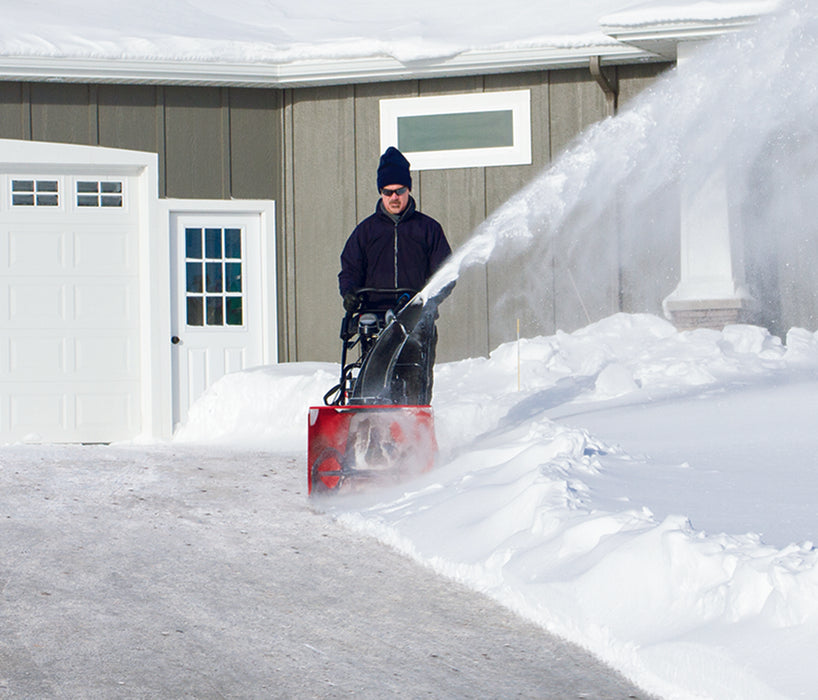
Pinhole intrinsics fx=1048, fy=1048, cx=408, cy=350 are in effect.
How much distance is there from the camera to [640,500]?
465cm

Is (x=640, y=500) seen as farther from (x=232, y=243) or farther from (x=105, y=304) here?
(x=105, y=304)

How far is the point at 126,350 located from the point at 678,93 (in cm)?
613

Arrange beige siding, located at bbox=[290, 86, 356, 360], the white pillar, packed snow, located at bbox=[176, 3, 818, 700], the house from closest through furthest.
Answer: packed snow, located at bbox=[176, 3, 818, 700] < the white pillar < the house < beige siding, located at bbox=[290, 86, 356, 360]

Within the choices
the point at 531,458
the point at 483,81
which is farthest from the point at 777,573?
the point at 483,81

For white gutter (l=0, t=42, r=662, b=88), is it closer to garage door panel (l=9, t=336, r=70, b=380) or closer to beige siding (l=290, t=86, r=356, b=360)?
beige siding (l=290, t=86, r=356, b=360)

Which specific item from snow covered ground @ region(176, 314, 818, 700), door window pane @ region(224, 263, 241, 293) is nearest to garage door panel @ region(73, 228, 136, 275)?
door window pane @ region(224, 263, 241, 293)

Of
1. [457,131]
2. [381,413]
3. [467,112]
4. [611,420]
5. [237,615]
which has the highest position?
[467,112]

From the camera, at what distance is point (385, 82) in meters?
11.0

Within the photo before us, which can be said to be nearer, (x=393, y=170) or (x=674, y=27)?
(x=393, y=170)

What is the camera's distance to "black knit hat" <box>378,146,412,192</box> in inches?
259

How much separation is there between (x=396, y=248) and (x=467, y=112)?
14.7ft

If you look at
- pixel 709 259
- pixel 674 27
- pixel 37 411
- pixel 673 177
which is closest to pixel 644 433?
pixel 709 259

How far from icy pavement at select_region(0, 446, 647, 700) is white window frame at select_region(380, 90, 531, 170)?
5737 millimetres

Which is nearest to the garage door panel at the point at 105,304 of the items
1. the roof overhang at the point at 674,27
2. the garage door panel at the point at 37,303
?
the garage door panel at the point at 37,303
